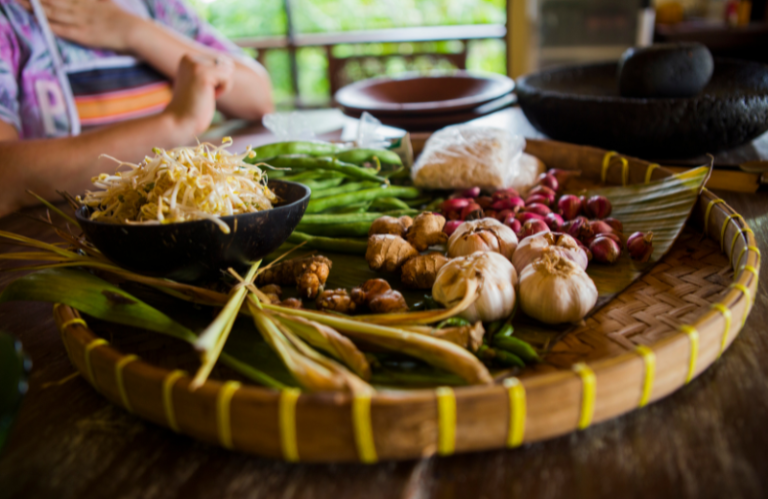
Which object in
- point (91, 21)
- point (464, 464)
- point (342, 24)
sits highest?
point (342, 24)

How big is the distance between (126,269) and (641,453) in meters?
1.04

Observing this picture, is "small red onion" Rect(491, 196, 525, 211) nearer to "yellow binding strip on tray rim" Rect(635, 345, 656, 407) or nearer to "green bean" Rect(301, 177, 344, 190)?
"green bean" Rect(301, 177, 344, 190)

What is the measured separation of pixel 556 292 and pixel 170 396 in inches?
27.2

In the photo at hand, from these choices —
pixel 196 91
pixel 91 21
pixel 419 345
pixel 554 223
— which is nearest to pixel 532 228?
pixel 554 223

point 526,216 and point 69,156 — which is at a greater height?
point 69,156

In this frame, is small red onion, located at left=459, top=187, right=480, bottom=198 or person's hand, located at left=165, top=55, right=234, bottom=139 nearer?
small red onion, located at left=459, top=187, right=480, bottom=198

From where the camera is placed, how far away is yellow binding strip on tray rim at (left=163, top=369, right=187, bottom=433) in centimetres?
69

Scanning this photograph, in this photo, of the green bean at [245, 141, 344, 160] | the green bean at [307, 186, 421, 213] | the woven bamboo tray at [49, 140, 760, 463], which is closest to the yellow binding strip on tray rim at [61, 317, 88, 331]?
the woven bamboo tray at [49, 140, 760, 463]

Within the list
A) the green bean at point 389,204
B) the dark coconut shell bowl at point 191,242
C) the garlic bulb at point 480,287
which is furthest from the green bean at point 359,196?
the garlic bulb at point 480,287

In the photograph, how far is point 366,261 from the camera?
51.5 inches

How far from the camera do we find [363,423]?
62cm

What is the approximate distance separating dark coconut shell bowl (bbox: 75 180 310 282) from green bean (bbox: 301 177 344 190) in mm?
481

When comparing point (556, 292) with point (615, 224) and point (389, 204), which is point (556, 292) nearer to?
point (615, 224)

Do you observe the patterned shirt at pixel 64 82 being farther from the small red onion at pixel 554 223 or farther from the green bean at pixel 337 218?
the small red onion at pixel 554 223
